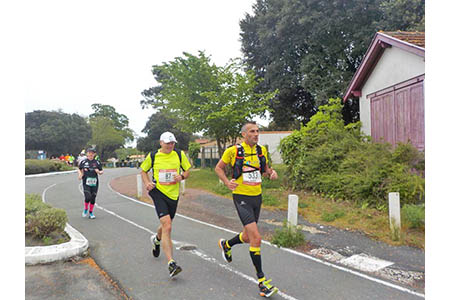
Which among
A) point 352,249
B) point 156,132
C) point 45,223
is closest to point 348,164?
point 352,249

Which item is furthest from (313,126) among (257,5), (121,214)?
(257,5)

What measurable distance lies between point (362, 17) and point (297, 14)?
366 centimetres

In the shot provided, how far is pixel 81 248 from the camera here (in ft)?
19.7

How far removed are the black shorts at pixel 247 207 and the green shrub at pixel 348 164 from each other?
5.55 m

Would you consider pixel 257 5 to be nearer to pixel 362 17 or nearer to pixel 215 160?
pixel 362 17

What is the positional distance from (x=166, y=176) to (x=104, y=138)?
65165mm

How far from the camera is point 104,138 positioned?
6625 cm

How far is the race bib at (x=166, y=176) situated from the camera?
209 inches

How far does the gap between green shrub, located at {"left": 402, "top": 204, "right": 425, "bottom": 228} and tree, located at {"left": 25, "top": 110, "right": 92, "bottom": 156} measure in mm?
54815

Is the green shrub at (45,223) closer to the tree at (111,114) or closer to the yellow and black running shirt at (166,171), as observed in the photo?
the yellow and black running shirt at (166,171)

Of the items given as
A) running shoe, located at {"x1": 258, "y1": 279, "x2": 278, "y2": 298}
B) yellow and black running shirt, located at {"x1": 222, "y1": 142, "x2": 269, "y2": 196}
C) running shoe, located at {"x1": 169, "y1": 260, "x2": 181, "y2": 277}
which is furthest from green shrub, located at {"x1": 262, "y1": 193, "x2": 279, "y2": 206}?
running shoe, located at {"x1": 258, "y1": 279, "x2": 278, "y2": 298}

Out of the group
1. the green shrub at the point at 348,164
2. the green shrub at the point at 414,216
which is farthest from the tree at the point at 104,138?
the green shrub at the point at 414,216

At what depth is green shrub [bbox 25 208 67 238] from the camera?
636cm

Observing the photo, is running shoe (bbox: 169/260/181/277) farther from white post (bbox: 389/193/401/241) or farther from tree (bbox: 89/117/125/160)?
tree (bbox: 89/117/125/160)
